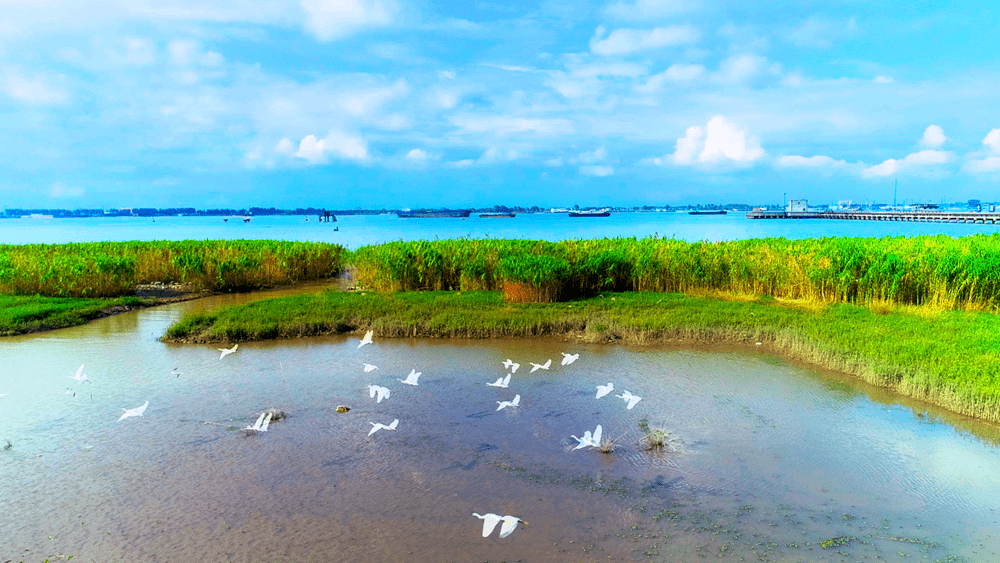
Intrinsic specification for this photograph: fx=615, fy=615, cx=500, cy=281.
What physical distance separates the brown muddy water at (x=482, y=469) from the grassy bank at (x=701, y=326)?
2.04 ft

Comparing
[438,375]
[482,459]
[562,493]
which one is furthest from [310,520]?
[438,375]

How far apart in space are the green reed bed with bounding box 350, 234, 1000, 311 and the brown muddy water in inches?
217

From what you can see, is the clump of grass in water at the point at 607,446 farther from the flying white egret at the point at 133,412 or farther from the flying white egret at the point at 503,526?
the flying white egret at the point at 133,412

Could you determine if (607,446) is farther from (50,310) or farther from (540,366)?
(50,310)

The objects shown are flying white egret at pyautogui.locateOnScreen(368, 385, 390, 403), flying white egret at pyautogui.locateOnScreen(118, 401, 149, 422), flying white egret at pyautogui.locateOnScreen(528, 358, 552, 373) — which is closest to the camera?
flying white egret at pyautogui.locateOnScreen(118, 401, 149, 422)

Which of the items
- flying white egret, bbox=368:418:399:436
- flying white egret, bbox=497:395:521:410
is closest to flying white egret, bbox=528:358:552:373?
flying white egret, bbox=497:395:521:410

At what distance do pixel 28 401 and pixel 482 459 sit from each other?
20.9ft

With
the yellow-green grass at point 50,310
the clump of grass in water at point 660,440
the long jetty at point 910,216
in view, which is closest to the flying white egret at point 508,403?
the clump of grass in water at point 660,440

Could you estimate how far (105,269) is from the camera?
53.8 feet

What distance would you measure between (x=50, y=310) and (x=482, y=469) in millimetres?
12644

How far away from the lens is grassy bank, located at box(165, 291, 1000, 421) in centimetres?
878

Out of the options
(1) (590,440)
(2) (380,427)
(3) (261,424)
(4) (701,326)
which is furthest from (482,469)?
(4) (701,326)

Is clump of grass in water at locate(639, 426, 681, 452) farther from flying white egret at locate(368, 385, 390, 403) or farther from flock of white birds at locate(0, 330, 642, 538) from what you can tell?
flying white egret at locate(368, 385, 390, 403)

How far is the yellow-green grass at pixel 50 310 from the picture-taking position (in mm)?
12750
